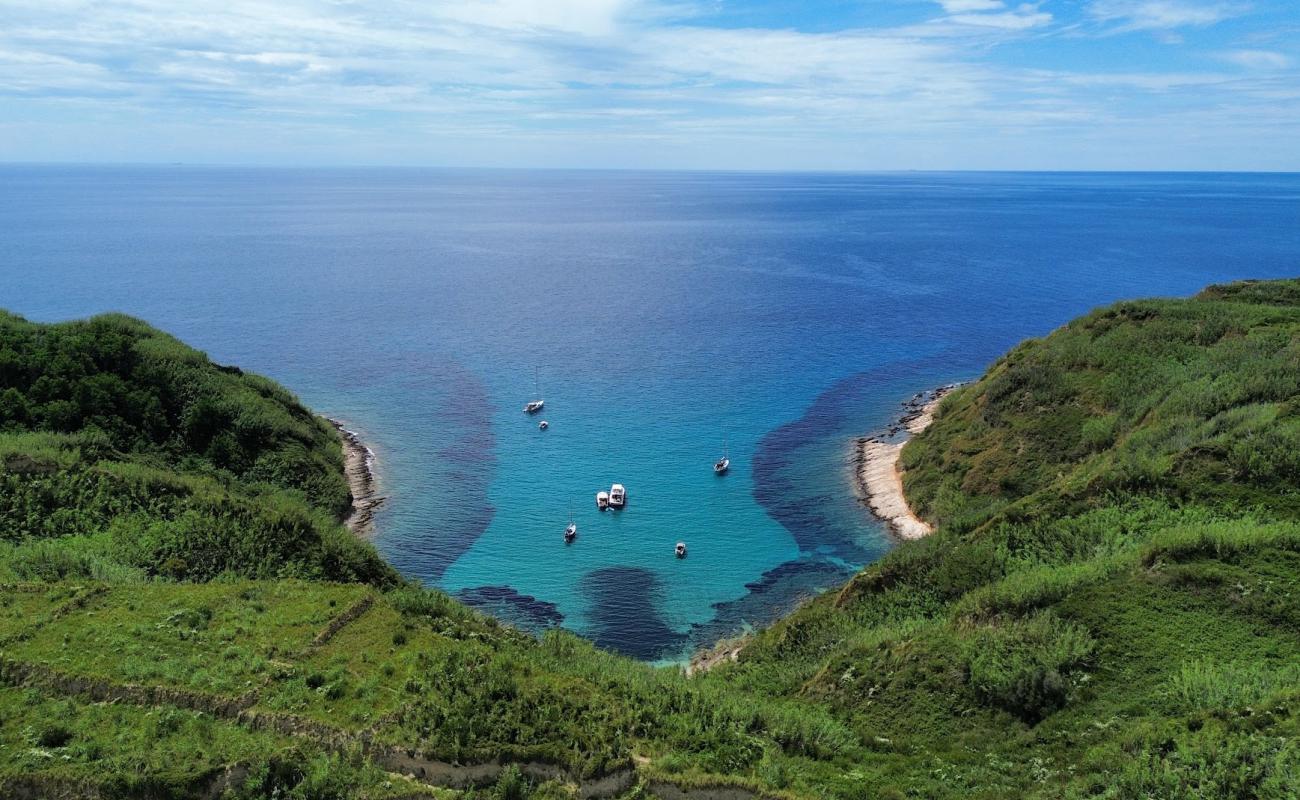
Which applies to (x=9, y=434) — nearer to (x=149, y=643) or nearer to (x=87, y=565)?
(x=87, y=565)

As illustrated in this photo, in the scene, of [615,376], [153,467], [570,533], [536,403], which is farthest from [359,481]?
[615,376]

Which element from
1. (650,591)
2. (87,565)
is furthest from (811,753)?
(87,565)

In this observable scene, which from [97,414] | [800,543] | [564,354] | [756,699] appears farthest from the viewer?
[564,354]

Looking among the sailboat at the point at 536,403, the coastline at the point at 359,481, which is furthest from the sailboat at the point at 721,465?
the coastline at the point at 359,481

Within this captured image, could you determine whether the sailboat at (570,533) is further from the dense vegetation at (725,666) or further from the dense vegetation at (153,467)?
the dense vegetation at (725,666)

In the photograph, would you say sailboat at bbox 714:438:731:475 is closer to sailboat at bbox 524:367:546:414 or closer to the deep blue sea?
the deep blue sea

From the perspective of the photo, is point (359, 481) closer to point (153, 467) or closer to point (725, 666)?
point (153, 467)
